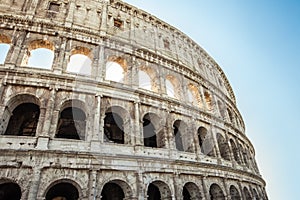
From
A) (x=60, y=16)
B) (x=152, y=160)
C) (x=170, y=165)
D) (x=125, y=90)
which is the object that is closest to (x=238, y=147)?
(x=170, y=165)

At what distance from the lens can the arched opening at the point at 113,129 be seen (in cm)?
1102

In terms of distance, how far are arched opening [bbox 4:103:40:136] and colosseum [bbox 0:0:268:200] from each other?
43mm

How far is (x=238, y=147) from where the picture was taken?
14891 millimetres

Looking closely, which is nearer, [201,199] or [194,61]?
[201,199]

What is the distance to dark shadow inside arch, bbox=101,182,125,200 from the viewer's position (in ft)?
30.7

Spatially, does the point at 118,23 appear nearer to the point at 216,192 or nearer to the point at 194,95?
the point at 194,95

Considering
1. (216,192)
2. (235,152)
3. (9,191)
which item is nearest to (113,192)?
(9,191)

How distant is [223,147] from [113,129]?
744 cm

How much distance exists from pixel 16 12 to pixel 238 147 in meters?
16.5

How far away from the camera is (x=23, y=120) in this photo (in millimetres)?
9977

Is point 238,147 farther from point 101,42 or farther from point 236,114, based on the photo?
point 101,42

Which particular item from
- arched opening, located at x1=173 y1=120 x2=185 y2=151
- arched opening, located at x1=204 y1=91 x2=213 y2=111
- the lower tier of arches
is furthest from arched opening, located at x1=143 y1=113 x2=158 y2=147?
arched opening, located at x1=204 y1=91 x2=213 y2=111

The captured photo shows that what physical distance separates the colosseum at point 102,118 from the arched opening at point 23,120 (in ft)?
0.14

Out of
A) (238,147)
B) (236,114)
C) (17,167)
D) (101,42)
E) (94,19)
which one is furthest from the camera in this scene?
(236,114)
